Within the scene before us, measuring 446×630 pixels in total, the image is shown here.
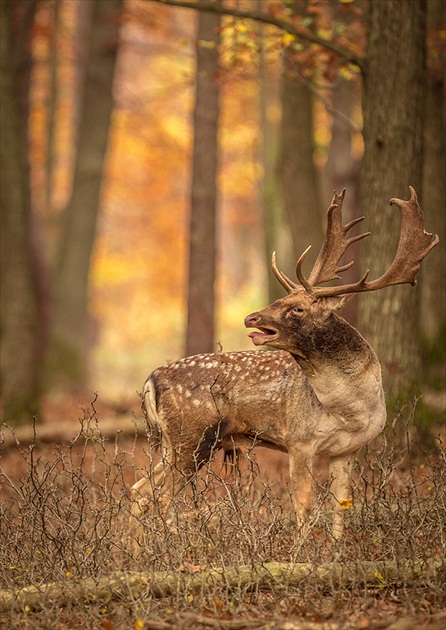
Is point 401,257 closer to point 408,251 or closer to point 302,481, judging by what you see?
point 408,251

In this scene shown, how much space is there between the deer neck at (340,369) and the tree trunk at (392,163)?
2.00 metres

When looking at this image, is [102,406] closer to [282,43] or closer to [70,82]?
[282,43]

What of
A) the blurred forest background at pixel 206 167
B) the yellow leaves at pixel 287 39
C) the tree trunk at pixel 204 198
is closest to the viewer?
the blurred forest background at pixel 206 167

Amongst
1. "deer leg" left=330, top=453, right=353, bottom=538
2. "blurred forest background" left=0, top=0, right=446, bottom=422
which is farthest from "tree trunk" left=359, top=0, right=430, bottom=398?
"deer leg" left=330, top=453, right=353, bottom=538

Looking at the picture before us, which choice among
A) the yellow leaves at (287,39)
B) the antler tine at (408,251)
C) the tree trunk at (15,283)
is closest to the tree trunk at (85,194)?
the tree trunk at (15,283)

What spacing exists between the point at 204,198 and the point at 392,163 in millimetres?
4513

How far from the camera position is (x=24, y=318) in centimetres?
1334

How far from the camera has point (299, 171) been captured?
1348cm

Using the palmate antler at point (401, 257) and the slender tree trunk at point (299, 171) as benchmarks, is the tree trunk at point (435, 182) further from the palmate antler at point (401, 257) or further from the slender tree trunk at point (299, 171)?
the palmate antler at point (401, 257)

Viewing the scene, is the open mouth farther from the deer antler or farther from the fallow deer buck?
the deer antler

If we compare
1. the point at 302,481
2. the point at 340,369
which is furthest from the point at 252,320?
the point at 302,481

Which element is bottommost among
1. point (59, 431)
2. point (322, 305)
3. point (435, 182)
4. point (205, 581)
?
point (59, 431)

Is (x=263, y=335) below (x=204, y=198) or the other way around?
below

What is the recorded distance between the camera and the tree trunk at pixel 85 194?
18453mm
